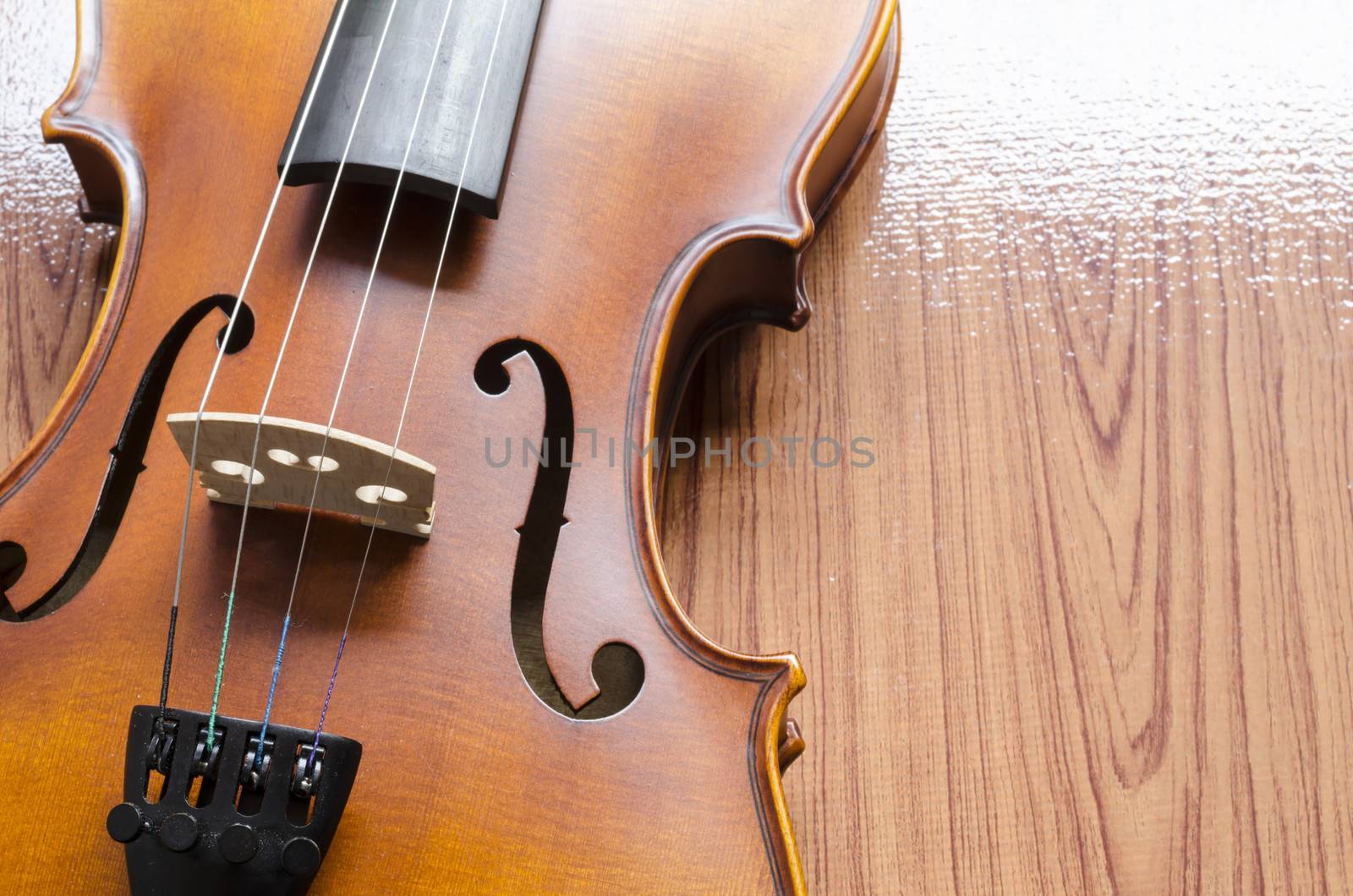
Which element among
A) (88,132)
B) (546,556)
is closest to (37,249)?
(88,132)

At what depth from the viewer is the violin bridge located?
71 cm

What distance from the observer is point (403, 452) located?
2.39 ft

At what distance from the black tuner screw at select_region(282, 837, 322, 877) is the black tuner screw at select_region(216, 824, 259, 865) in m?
0.02

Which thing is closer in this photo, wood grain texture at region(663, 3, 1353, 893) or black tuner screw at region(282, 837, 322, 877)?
black tuner screw at region(282, 837, 322, 877)

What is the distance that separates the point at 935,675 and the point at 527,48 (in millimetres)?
700

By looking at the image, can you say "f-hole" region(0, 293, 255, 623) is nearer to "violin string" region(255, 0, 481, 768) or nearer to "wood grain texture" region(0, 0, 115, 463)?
"violin string" region(255, 0, 481, 768)

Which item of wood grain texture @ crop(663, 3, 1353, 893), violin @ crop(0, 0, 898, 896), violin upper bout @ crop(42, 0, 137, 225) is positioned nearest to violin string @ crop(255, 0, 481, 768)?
violin @ crop(0, 0, 898, 896)

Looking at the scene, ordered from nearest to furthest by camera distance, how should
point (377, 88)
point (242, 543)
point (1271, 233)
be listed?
point (242, 543) → point (377, 88) → point (1271, 233)

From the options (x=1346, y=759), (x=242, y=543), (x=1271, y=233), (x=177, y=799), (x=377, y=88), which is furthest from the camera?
(x=1271, y=233)

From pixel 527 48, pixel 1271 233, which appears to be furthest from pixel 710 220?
pixel 1271 233

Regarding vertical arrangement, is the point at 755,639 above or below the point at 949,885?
above

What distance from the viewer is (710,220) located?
0.91 m

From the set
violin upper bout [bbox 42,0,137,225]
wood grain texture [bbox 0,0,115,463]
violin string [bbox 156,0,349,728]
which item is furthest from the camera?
wood grain texture [bbox 0,0,115,463]

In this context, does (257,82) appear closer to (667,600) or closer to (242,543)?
(242,543)
